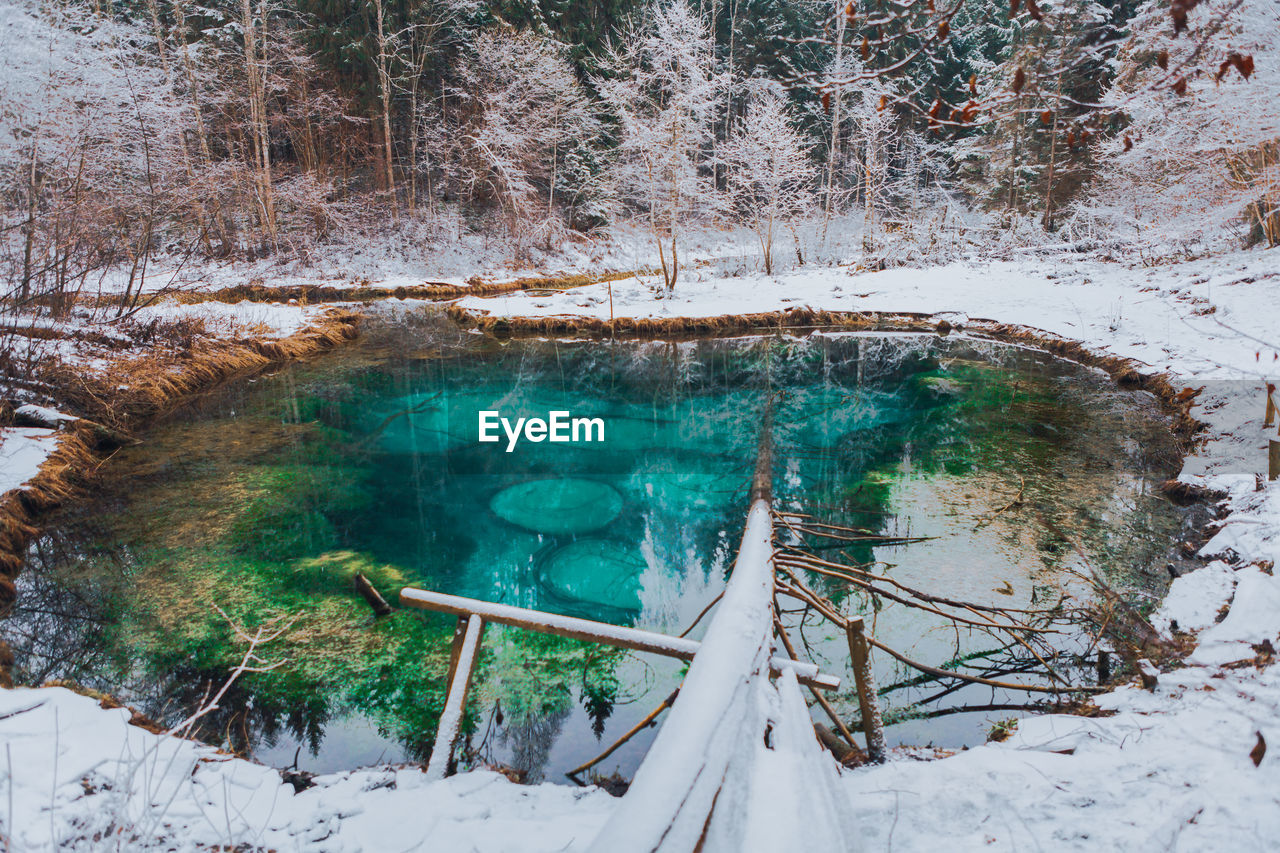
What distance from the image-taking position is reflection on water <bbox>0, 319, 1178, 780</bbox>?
4.12 metres

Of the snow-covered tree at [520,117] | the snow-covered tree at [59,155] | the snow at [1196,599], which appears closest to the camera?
the snow at [1196,599]

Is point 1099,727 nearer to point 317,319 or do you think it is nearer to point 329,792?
point 329,792

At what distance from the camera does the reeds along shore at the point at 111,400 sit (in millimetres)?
6016

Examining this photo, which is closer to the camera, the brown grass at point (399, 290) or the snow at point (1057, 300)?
the snow at point (1057, 300)

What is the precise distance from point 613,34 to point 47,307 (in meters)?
23.3

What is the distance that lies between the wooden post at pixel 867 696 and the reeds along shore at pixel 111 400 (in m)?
4.77

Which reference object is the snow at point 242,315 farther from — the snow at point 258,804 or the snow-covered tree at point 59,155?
the snow at point 258,804

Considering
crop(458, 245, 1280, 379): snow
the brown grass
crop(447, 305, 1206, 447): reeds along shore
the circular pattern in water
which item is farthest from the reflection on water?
the brown grass

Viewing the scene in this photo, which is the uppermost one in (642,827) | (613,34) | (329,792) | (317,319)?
(613,34)

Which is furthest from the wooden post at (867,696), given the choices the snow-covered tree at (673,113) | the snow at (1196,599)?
the snow-covered tree at (673,113)

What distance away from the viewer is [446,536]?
6559mm

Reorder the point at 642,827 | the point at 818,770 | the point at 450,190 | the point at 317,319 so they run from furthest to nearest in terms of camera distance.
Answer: the point at 450,190 → the point at 317,319 → the point at 818,770 → the point at 642,827

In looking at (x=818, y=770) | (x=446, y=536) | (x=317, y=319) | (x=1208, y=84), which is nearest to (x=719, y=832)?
(x=818, y=770)

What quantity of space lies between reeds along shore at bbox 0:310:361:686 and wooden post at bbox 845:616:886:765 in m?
4.77
